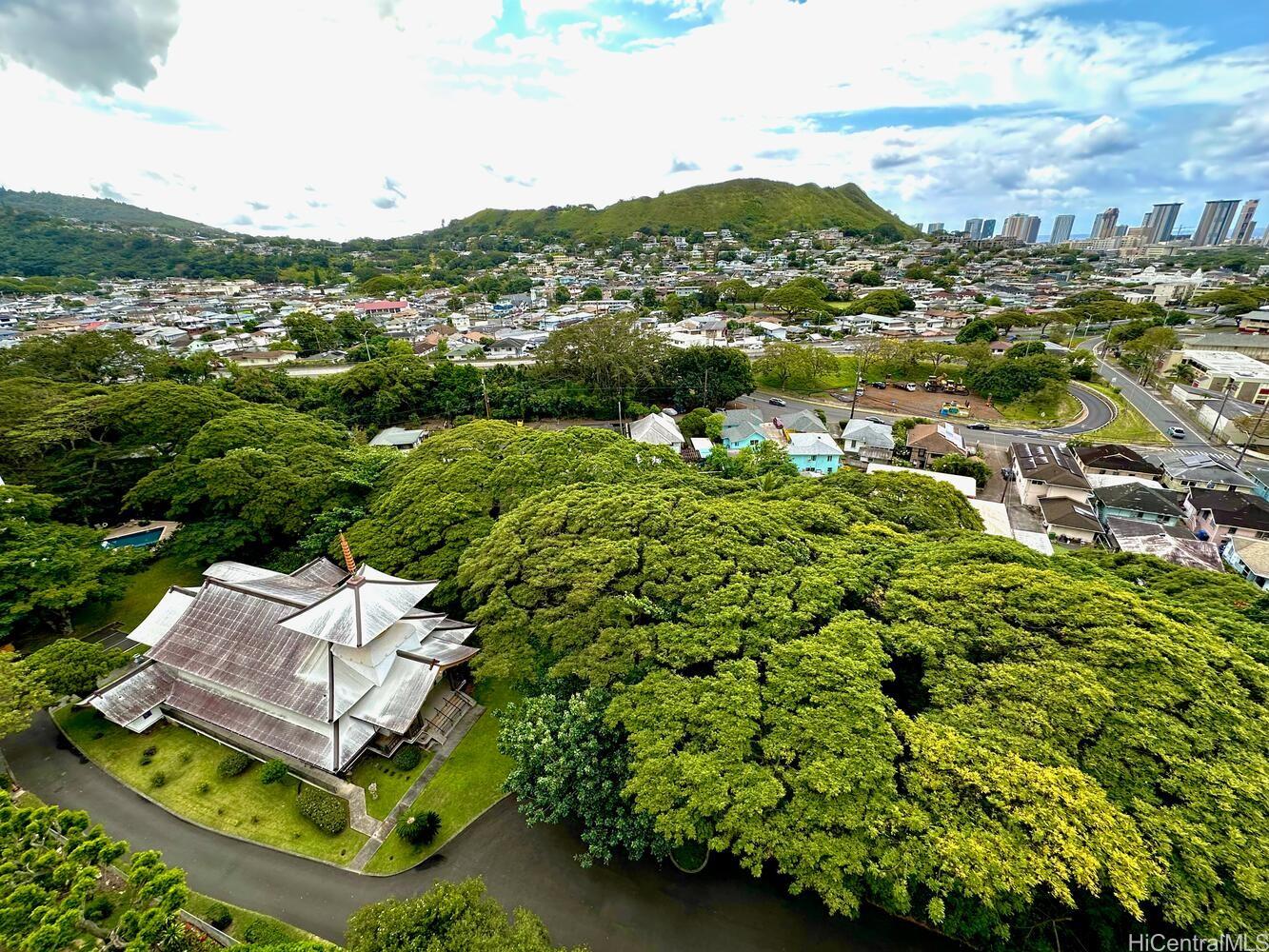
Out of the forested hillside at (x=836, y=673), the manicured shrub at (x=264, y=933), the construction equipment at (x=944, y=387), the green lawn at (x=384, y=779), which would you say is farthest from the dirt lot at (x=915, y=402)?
the manicured shrub at (x=264, y=933)

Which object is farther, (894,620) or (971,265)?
(971,265)

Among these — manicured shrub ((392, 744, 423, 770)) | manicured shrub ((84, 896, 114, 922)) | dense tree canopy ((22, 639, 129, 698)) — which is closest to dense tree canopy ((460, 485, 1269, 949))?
manicured shrub ((392, 744, 423, 770))

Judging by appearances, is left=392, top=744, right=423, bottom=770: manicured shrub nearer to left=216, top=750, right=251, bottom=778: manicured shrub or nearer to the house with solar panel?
the house with solar panel

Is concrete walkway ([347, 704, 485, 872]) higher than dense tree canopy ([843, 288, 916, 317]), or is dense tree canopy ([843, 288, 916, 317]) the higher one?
concrete walkway ([347, 704, 485, 872])

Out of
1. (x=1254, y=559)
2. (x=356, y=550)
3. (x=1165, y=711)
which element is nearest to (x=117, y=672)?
(x=356, y=550)

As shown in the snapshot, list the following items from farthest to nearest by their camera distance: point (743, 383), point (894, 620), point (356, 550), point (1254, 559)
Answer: point (743, 383)
point (1254, 559)
point (356, 550)
point (894, 620)

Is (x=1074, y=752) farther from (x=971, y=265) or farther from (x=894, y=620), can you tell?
(x=971, y=265)

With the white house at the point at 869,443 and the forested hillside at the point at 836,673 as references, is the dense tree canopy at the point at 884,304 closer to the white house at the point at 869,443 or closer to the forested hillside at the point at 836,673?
the white house at the point at 869,443
